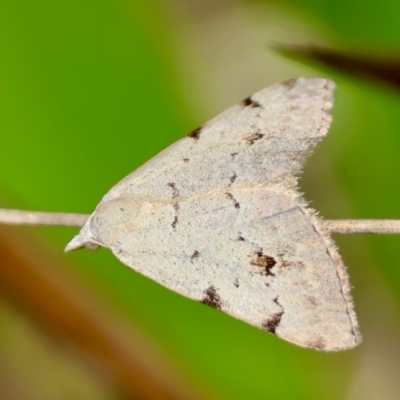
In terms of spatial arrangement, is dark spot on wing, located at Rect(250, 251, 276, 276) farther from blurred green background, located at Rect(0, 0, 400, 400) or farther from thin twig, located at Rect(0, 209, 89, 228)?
blurred green background, located at Rect(0, 0, 400, 400)

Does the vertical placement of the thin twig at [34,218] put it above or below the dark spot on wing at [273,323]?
above

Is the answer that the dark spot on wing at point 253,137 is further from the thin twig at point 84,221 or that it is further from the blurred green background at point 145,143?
the blurred green background at point 145,143

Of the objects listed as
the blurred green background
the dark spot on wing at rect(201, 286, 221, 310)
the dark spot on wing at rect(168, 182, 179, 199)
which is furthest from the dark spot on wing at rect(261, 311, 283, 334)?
the blurred green background

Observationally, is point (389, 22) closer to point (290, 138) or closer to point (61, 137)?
point (290, 138)

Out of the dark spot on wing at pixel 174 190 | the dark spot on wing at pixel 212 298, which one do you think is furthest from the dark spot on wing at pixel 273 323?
the dark spot on wing at pixel 174 190

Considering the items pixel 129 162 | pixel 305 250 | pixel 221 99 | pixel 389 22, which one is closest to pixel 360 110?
pixel 389 22

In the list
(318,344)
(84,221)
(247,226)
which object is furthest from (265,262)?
(84,221)
